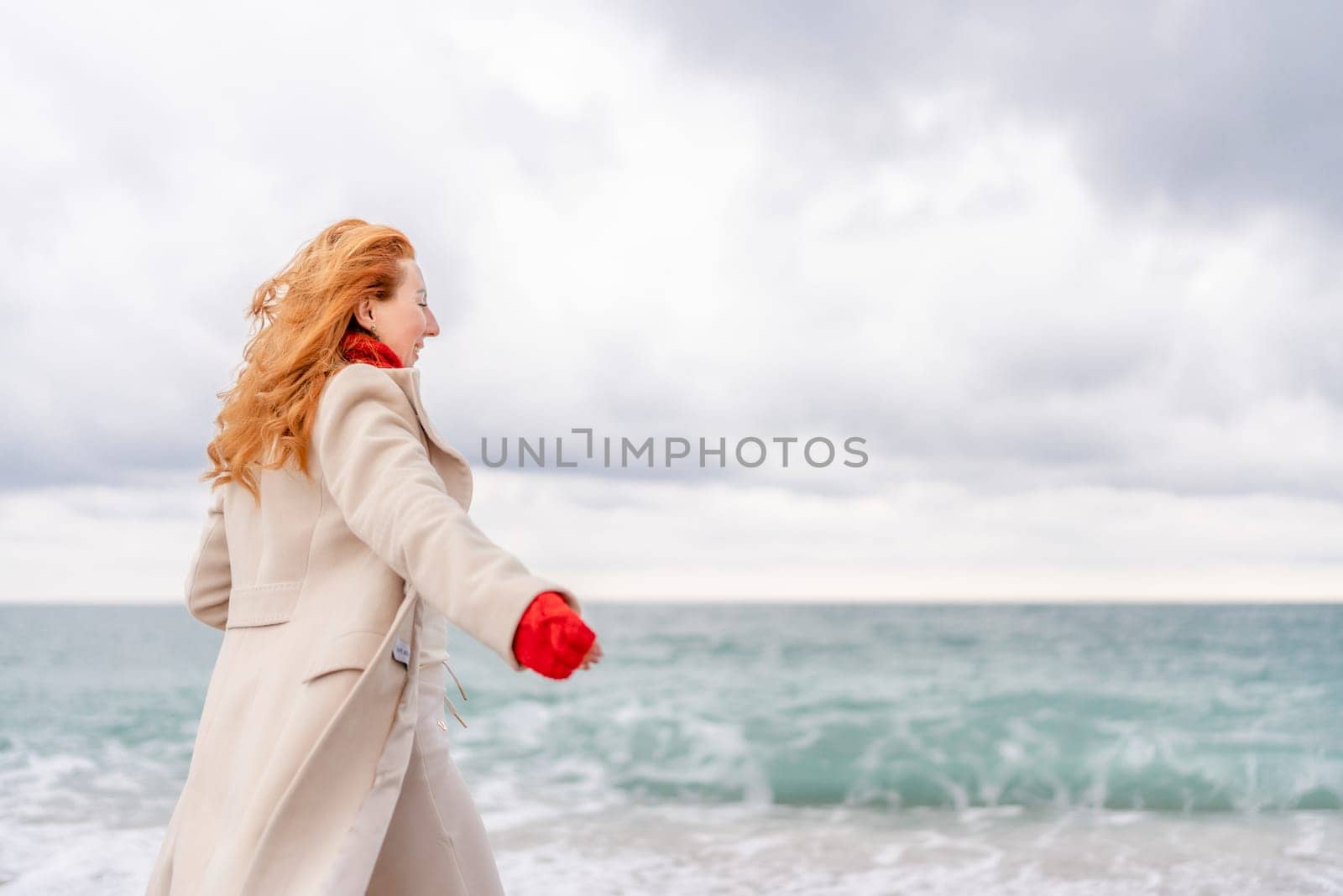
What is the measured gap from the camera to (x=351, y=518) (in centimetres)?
148

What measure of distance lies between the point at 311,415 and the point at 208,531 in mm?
444

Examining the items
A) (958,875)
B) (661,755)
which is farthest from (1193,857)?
(661,755)

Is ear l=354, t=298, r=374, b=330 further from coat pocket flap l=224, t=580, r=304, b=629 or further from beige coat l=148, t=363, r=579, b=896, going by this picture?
coat pocket flap l=224, t=580, r=304, b=629

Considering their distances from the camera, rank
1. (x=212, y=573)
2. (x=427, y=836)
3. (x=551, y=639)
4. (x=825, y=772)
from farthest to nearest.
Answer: (x=825, y=772) < (x=212, y=573) < (x=427, y=836) < (x=551, y=639)

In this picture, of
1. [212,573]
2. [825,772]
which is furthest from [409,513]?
[825,772]

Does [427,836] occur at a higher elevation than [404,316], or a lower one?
lower

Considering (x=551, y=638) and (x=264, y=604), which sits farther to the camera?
(x=264, y=604)

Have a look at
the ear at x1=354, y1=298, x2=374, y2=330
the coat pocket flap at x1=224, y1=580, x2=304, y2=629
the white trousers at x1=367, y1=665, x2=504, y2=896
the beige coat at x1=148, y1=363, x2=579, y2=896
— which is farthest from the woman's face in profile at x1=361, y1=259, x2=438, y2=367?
the white trousers at x1=367, y1=665, x2=504, y2=896

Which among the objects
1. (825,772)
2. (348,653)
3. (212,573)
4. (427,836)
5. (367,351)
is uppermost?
(367,351)

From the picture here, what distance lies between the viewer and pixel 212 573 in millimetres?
1921

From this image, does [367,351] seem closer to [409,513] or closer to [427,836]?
[409,513]

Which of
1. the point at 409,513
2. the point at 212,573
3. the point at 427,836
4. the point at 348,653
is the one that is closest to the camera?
the point at 409,513

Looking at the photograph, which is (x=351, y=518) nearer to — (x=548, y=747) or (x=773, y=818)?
(x=773, y=818)

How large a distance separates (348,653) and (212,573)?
1.77 ft
